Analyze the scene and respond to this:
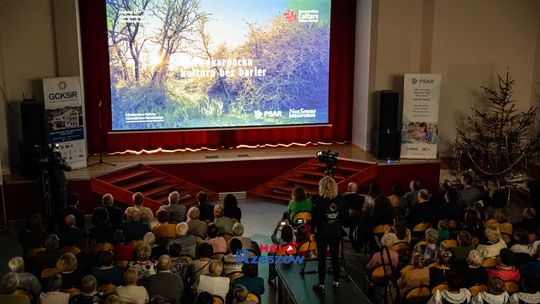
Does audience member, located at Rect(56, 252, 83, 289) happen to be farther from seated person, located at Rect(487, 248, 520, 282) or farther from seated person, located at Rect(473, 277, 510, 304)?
seated person, located at Rect(487, 248, 520, 282)

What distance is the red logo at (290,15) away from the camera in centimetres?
1248

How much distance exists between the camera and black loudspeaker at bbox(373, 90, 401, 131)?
1203cm

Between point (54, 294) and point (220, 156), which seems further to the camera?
point (220, 156)

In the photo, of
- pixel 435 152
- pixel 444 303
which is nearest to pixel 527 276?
pixel 444 303

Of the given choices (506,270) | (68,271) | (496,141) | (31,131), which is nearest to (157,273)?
(68,271)

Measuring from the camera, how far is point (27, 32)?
434 inches

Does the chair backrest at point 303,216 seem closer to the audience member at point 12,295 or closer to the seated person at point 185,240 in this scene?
the seated person at point 185,240

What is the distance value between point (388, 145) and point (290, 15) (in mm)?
3187

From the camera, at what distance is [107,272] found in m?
6.11

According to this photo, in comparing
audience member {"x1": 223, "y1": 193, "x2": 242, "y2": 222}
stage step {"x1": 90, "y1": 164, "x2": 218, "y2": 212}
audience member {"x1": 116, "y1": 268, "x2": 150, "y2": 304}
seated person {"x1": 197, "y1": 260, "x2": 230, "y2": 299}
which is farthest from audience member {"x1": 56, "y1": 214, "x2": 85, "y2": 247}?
stage step {"x1": 90, "y1": 164, "x2": 218, "y2": 212}

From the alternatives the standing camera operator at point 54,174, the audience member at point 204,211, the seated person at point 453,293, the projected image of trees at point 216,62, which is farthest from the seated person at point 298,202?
the projected image of trees at point 216,62

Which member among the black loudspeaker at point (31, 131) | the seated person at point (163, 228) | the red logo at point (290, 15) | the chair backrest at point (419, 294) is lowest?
the chair backrest at point (419, 294)

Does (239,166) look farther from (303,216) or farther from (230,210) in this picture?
(303,216)

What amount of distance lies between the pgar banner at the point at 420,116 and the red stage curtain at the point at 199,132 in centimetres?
164
